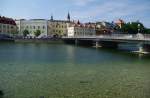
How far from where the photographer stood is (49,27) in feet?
600

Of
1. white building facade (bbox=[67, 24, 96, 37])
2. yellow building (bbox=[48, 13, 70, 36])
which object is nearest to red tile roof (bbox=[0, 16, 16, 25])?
yellow building (bbox=[48, 13, 70, 36])

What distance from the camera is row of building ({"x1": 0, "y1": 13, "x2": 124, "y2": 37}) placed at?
17088cm

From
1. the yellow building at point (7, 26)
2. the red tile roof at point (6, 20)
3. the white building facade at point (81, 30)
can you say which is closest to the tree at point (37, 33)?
the yellow building at point (7, 26)

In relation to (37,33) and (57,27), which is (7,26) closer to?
(37,33)

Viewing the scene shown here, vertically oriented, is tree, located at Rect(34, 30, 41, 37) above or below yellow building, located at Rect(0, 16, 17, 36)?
below

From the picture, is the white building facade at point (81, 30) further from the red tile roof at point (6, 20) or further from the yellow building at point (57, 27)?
the red tile roof at point (6, 20)

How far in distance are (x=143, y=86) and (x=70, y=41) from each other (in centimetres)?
10536

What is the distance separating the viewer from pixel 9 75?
88.9 feet

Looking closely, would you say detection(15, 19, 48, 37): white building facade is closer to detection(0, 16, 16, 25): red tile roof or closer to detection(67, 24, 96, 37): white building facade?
detection(0, 16, 16, 25): red tile roof

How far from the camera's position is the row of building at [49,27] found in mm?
170875

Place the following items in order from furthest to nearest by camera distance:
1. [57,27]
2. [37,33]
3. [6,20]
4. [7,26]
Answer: [57,27] → [6,20] → [7,26] → [37,33]

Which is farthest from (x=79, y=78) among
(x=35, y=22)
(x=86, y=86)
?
(x=35, y=22)

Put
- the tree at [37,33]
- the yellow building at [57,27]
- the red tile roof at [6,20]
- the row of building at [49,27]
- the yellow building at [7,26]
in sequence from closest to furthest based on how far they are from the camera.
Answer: the yellow building at [7,26] → the red tile roof at [6,20] → the tree at [37,33] → the row of building at [49,27] → the yellow building at [57,27]

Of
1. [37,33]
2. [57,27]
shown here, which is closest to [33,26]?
[37,33]
